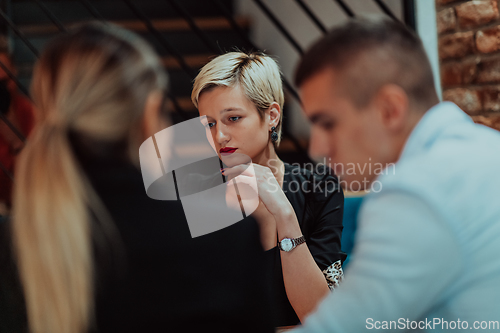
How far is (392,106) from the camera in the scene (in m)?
0.66

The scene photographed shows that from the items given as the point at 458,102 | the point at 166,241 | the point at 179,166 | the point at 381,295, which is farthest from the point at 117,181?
the point at 458,102

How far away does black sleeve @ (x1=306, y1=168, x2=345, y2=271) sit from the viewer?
38.6 inches

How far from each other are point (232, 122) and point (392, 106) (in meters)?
0.38

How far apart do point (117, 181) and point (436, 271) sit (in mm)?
504

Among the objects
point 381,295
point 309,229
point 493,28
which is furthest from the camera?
point 493,28

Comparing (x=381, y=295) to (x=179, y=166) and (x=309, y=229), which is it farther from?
(x=179, y=166)

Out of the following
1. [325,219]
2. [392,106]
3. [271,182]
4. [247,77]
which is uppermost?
[247,77]

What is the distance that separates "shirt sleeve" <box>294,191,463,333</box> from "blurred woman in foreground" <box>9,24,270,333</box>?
0.23 meters


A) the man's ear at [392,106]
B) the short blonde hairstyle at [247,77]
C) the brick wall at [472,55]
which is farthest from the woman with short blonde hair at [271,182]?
the brick wall at [472,55]

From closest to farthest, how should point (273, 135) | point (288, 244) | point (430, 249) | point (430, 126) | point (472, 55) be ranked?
point (430, 249)
point (430, 126)
point (288, 244)
point (273, 135)
point (472, 55)

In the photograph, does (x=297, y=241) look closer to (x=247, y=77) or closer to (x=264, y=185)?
(x=264, y=185)

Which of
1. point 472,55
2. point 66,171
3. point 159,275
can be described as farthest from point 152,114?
point 472,55

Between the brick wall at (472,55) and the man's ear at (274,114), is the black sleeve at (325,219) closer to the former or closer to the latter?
the man's ear at (274,114)

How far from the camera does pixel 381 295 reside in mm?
530
